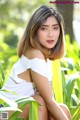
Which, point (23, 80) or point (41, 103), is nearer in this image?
point (41, 103)

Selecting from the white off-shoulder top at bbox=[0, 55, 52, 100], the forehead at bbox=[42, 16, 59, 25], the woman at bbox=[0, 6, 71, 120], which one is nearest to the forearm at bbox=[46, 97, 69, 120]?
the woman at bbox=[0, 6, 71, 120]

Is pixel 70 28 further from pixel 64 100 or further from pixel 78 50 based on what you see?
pixel 64 100

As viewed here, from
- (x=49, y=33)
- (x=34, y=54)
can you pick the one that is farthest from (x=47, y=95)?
(x=49, y=33)

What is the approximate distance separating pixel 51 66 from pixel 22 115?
50 centimetres

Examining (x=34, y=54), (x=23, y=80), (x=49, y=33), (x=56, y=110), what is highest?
(x=49, y=33)

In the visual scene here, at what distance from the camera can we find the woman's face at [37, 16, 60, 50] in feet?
10.8

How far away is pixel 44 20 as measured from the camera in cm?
329

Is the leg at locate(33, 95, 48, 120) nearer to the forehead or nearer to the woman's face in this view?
the woman's face

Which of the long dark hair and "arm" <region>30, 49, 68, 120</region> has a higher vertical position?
the long dark hair

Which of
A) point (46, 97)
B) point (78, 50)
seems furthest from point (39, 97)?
point (78, 50)

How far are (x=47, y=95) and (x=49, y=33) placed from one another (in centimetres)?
38

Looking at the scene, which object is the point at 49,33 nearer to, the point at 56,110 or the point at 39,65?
the point at 39,65

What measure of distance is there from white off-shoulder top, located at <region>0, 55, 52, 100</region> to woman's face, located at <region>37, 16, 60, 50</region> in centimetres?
12

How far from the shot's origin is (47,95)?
3.16 meters
